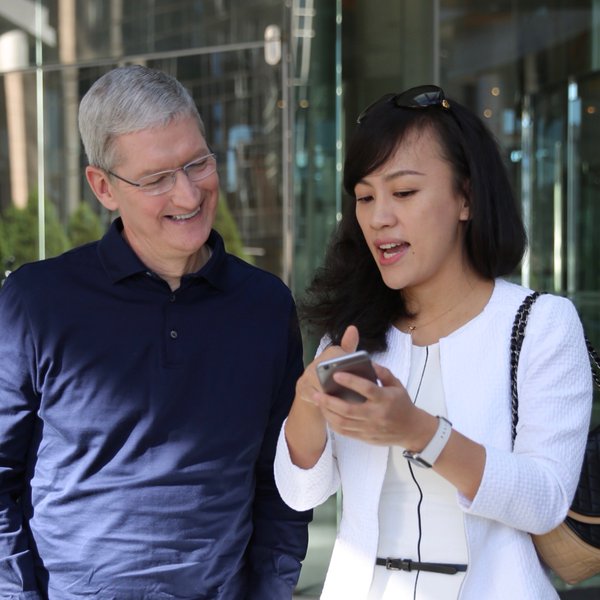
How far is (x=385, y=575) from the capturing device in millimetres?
1891

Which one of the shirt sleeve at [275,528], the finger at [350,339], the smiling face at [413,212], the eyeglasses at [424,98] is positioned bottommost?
the shirt sleeve at [275,528]

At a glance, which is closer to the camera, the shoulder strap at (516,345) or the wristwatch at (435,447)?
the wristwatch at (435,447)

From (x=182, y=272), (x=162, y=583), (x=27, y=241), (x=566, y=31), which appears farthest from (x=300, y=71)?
(x=162, y=583)

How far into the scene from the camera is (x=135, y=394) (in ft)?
7.41

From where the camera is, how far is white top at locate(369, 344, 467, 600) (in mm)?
1850

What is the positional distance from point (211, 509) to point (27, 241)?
5281 millimetres

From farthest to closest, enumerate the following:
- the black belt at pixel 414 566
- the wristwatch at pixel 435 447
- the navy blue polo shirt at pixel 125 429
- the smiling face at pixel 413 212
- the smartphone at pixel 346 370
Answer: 1. the navy blue polo shirt at pixel 125 429
2. the smiling face at pixel 413 212
3. the black belt at pixel 414 566
4. the wristwatch at pixel 435 447
5. the smartphone at pixel 346 370

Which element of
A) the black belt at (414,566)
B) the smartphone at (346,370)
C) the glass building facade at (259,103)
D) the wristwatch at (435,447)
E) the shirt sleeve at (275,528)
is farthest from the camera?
the glass building facade at (259,103)

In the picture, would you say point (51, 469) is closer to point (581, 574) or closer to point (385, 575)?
point (385, 575)

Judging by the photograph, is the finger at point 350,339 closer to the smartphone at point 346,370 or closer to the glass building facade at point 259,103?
the smartphone at point 346,370

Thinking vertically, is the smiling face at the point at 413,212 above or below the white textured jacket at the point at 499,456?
above

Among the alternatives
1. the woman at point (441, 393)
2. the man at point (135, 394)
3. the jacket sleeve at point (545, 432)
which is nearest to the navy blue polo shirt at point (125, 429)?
the man at point (135, 394)

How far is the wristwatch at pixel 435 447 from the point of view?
5.51ft

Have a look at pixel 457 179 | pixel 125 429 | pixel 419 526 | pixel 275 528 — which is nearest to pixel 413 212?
pixel 457 179
